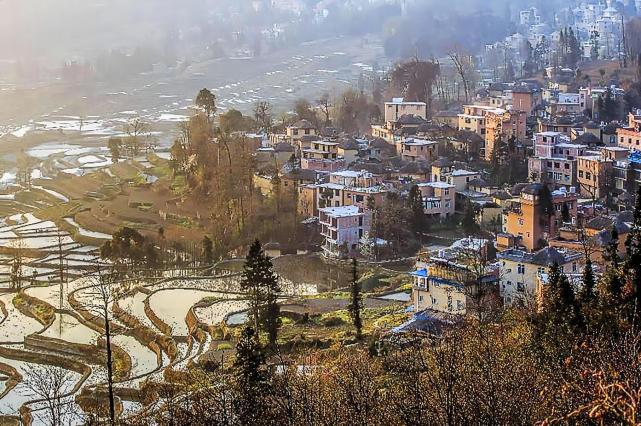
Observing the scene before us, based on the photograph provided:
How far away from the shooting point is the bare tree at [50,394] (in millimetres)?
5582

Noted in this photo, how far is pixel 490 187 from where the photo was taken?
11.8 meters

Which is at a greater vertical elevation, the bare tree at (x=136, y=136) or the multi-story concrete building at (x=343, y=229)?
the bare tree at (x=136, y=136)

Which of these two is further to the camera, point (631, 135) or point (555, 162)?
point (631, 135)

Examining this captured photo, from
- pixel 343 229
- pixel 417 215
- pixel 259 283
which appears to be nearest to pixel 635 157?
pixel 417 215

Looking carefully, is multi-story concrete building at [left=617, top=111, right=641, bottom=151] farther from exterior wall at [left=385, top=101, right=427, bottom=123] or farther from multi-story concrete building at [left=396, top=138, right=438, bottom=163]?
exterior wall at [left=385, top=101, right=427, bottom=123]

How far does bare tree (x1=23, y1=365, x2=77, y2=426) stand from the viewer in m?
5.58

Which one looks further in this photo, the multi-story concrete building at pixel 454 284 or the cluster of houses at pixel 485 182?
the cluster of houses at pixel 485 182

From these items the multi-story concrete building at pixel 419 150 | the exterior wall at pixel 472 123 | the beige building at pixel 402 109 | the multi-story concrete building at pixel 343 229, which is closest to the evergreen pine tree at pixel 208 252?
the multi-story concrete building at pixel 343 229

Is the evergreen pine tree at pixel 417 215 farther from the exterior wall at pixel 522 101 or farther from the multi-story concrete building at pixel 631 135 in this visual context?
the exterior wall at pixel 522 101

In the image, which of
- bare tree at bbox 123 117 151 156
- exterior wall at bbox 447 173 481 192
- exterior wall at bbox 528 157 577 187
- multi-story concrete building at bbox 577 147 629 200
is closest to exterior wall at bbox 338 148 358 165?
exterior wall at bbox 447 173 481 192

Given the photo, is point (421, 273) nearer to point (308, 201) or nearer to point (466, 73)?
point (308, 201)

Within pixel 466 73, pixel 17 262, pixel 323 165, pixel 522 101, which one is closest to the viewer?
pixel 17 262

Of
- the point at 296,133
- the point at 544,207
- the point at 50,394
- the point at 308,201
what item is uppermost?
the point at 296,133

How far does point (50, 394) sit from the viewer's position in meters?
6.34
